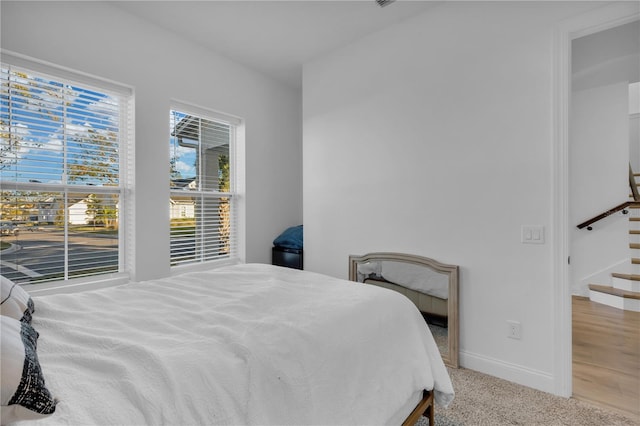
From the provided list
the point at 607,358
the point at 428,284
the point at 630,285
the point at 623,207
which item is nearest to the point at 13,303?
the point at 428,284

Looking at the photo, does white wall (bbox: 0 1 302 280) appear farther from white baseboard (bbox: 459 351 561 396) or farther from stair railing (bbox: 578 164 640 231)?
stair railing (bbox: 578 164 640 231)

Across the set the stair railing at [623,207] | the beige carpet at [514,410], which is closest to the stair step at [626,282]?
the stair railing at [623,207]

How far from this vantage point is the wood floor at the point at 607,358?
1950 millimetres

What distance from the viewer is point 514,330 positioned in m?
2.12

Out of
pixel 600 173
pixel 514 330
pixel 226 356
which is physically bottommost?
pixel 514 330

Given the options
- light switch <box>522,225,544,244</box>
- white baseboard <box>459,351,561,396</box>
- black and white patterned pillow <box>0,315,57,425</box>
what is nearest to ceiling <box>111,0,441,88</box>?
light switch <box>522,225,544,244</box>

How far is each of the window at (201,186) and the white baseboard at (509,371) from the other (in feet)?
8.45

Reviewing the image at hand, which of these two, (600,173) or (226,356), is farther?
(600,173)

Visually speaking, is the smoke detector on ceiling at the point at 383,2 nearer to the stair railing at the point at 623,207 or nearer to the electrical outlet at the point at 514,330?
the electrical outlet at the point at 514,330

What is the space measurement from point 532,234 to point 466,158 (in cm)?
70

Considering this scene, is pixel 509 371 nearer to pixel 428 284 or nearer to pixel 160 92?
pixel 428 284

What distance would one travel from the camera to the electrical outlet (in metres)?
2.10

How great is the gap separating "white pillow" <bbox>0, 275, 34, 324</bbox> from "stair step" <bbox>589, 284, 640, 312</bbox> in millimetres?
5371

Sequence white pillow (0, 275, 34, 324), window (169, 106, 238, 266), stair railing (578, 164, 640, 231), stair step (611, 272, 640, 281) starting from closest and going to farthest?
white pillow (0, 275, 34, 324)
window (169, 106, 238, 266)
stair step (611, 272, 640, 281)
stair railing (578, 164, 640, 231)
